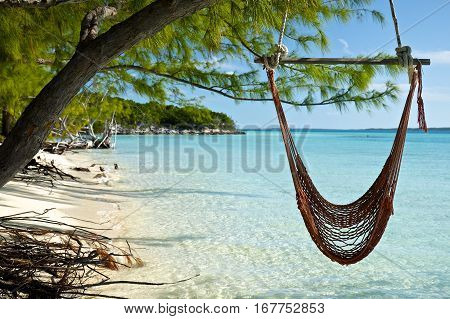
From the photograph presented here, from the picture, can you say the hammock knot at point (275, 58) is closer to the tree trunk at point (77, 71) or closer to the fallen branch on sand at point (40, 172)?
the tree trunk at point (77, 71)

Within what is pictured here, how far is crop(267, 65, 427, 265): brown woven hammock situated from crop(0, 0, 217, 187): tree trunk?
563 millimetres

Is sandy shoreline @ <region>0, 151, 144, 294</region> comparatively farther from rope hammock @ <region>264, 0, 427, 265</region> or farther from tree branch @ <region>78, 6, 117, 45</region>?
tree branch @ <region>78, 6, 117, 45</region>

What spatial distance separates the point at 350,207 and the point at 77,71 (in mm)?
1191

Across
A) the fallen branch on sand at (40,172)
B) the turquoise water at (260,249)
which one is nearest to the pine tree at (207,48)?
the turquoise water at (260,249)

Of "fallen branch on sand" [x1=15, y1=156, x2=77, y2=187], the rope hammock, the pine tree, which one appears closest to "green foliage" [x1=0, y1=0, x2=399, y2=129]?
the pine tree

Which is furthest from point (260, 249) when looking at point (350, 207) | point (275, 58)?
point (275, 58)

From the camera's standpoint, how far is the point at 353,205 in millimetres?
1996

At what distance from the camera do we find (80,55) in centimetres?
157

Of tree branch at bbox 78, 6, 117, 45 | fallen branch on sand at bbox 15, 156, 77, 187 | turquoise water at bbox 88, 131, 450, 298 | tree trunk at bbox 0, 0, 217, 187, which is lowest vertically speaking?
turquoise water at bbox 88, 131, 450, 298

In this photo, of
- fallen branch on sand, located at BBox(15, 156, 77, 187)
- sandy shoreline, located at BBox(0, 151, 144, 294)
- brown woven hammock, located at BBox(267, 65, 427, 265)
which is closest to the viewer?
brown woven hammock, located at BBox(267, 65, 427, 265)

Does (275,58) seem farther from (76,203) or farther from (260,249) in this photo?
(76,203)

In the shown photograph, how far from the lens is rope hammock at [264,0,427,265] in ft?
5.97

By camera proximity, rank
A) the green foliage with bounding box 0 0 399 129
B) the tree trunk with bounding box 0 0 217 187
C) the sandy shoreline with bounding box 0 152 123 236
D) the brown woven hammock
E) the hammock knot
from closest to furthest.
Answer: the tree trunk with bounding box 0 0 217 187, the brown woven hammock, the hammock knot, the green foliage with bounding box 0 0 399 129, the sandy shoreline with bounding box 0 152 123 236
